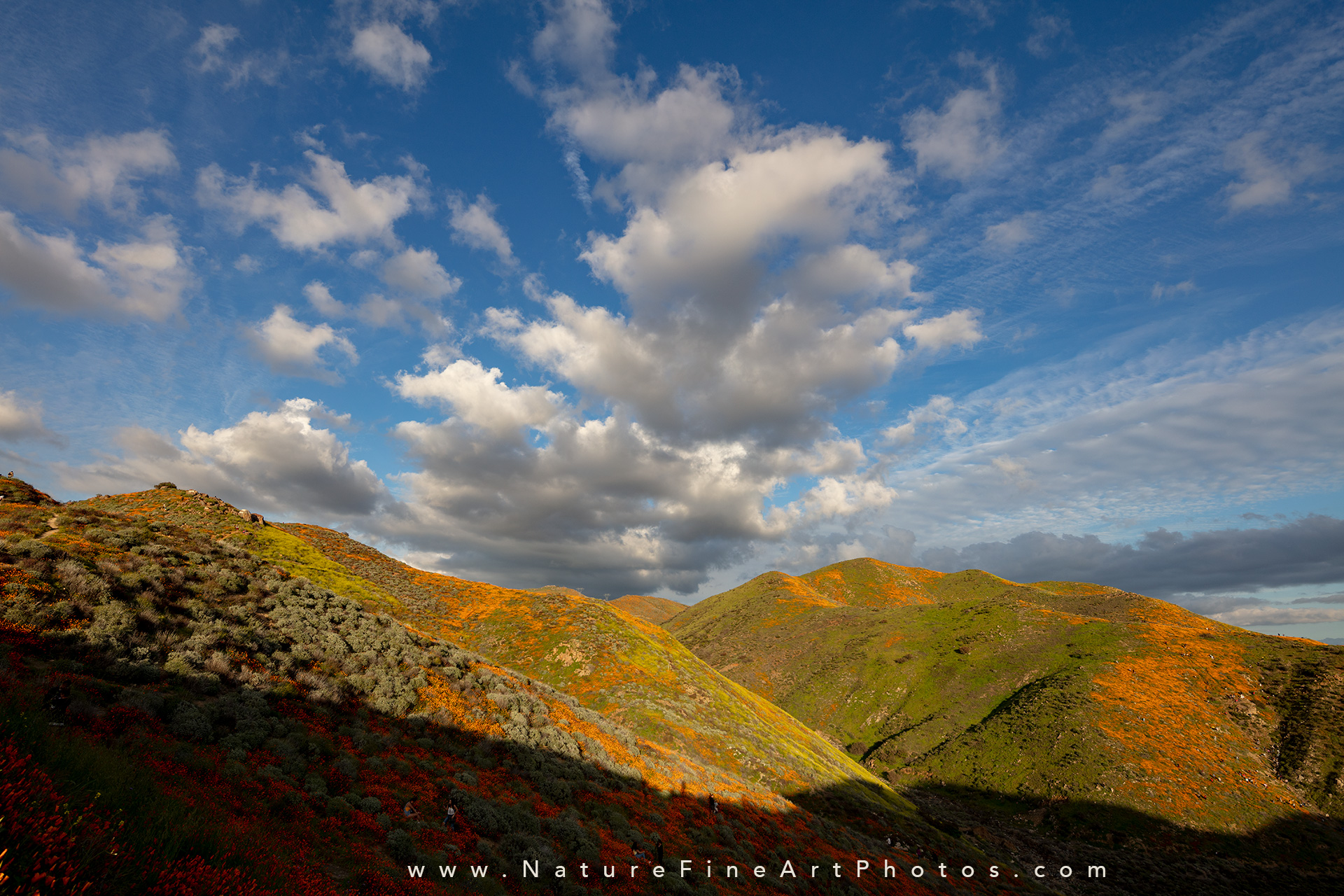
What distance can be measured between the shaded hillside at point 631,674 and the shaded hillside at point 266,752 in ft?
23.7

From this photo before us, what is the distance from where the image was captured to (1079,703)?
6619cm

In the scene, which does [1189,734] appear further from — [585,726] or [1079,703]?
[585,726]

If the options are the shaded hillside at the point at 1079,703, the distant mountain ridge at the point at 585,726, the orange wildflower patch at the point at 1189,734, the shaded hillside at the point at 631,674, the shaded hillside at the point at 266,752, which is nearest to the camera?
the shaded hillside at the point at 266,752

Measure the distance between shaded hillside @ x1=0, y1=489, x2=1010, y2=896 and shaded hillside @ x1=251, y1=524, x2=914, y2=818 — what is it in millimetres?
7231

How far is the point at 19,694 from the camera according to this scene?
33.4 feet

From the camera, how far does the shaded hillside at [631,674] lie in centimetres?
3816

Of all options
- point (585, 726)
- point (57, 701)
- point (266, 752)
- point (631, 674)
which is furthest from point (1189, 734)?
point (57, 701)

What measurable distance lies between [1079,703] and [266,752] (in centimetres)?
8944

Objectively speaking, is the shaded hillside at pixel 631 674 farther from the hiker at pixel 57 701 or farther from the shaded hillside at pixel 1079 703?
the hiker at pixel 57 701

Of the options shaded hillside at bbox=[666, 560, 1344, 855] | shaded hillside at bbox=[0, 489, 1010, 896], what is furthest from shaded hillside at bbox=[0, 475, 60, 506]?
shaded hillside at bbox=[666, 560, 1344, 855]

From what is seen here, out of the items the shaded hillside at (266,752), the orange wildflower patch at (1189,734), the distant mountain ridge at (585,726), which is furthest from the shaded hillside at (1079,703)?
the shaded hillside at (266,752)

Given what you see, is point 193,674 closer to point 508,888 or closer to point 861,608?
point 508,888

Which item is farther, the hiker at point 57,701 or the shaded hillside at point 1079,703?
the shaded hillside at point 1079,703

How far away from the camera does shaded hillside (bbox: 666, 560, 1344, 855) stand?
172 feet
